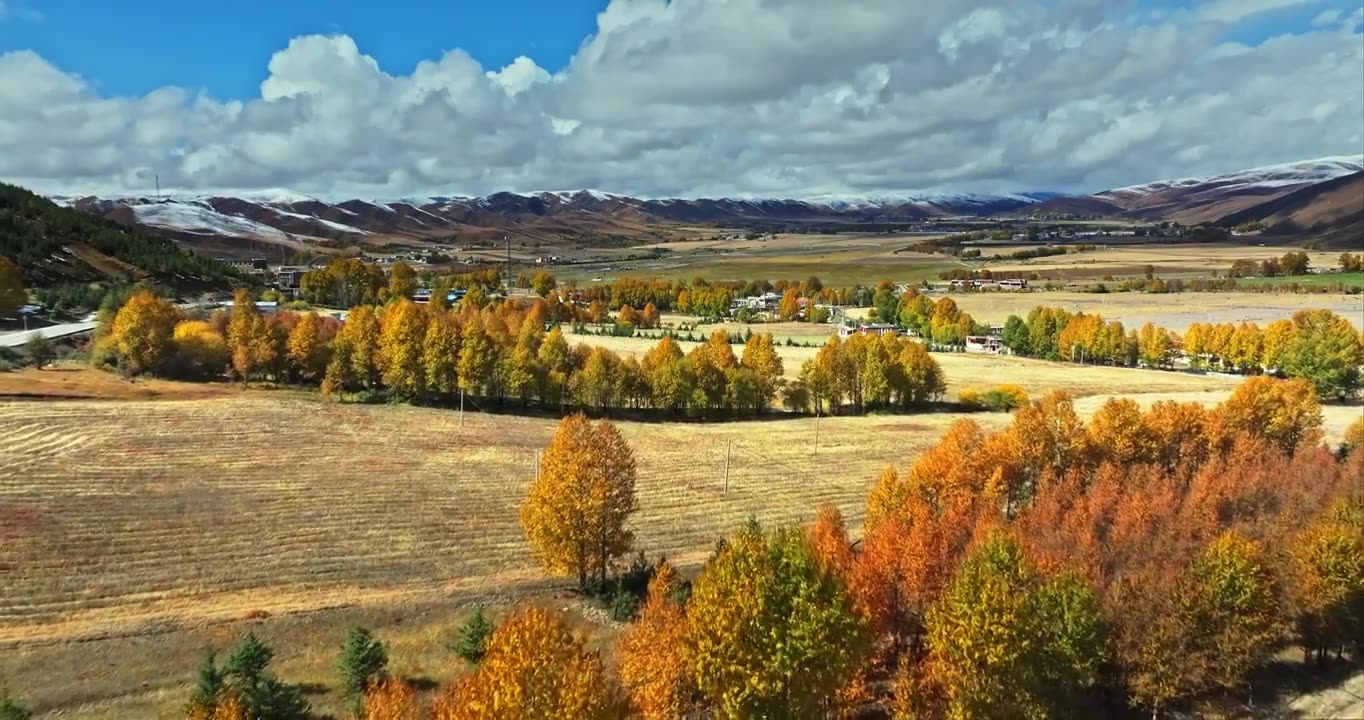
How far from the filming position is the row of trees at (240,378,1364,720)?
70.9ft

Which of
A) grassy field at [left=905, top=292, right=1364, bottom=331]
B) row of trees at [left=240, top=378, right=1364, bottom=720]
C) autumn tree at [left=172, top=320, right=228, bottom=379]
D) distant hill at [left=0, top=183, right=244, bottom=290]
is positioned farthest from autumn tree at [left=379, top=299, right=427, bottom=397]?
grassy field at [left=905, top=292, right=1364, bottom=331]

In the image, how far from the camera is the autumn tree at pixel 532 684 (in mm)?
17766

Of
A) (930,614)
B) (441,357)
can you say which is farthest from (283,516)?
(930,614)

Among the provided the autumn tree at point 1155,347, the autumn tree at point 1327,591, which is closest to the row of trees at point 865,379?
the autumn tree at point 1155,347

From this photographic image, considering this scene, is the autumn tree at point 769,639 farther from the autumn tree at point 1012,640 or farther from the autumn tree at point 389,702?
the autumn tree at point 389,702

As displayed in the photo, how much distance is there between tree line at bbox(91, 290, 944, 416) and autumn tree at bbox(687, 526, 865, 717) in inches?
1903

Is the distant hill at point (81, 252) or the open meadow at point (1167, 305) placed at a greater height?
the distant hill at point (81, 252)

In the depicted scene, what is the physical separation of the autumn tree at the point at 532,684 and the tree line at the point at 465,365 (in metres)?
50.7

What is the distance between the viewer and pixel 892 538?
29.9m

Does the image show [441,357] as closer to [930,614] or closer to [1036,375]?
[930,614]

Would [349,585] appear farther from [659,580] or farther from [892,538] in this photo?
[892,538]

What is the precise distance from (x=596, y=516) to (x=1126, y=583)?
19.5 meters

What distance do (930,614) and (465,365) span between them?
51907mm

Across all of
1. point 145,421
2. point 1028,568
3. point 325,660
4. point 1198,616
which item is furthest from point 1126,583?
point 145,421
